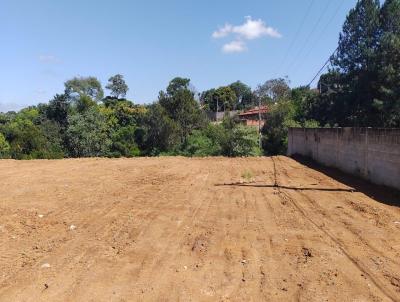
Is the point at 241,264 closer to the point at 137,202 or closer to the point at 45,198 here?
the point at 137,202

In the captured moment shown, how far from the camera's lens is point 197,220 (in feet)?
28.7

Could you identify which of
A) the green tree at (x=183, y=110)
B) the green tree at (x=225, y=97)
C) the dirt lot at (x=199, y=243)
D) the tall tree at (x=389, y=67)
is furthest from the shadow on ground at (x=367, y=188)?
the green tree at (x=225, y=97)

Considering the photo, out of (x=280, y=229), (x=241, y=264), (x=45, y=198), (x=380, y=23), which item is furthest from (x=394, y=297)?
(x=380, y=23)

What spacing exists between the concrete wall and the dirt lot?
88 centimetres

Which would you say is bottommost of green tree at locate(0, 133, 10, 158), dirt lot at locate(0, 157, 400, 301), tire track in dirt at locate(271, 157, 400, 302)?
tire track in dirt at locate(271, 157, 400, 302)

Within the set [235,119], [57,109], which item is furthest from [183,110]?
[57,109]

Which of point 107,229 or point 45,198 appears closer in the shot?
point 107,229

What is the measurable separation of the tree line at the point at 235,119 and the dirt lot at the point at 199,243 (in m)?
23.9

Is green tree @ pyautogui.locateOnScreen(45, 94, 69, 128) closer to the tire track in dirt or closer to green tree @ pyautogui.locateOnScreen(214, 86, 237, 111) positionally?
green tree @ pyautogui.locateOnScreen(214, 86, 237, 111)

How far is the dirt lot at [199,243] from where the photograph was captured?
17.4ft

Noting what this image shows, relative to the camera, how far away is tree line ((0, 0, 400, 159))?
118 feet

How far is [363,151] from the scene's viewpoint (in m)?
14.2

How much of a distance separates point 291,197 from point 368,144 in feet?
13.4

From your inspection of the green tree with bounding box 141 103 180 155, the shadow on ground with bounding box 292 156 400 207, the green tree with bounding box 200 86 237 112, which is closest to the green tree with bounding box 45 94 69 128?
the green tree with bounding box 141 103 180 155
